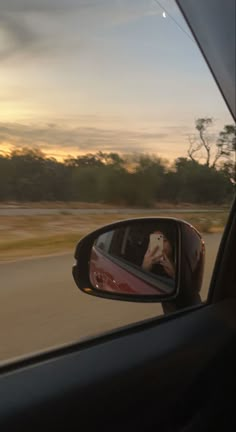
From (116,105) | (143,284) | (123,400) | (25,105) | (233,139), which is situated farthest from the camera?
(233,139)

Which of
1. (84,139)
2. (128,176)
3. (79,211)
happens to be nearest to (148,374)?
(79,211)

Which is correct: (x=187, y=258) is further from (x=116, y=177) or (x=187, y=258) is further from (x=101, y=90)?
(x=101, y=90)

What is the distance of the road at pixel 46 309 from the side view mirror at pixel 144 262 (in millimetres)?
49

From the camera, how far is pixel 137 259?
257cm

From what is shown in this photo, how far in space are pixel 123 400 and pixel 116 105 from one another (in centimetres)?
101

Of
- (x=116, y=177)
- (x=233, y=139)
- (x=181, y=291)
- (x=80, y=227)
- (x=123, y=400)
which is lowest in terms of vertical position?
(x=123, y=400)

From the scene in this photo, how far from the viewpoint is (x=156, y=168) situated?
8.66ft

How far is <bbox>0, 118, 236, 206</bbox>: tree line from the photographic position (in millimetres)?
2092

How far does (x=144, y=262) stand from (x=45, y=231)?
20.7 inches

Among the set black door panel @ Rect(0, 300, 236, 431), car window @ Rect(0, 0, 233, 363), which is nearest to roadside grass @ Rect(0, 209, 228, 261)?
car window @ Rect(0, 0, 233, 363)

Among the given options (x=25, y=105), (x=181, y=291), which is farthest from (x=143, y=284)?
(x=25, y=105)

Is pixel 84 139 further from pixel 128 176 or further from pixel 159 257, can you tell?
pixel 159 257

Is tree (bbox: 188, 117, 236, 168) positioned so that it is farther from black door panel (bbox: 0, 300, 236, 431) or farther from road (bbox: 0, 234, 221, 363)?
road (bbox: 0, 234, 221, 363)

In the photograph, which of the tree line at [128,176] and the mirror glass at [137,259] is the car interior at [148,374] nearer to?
the mirror glass at [137,259]
